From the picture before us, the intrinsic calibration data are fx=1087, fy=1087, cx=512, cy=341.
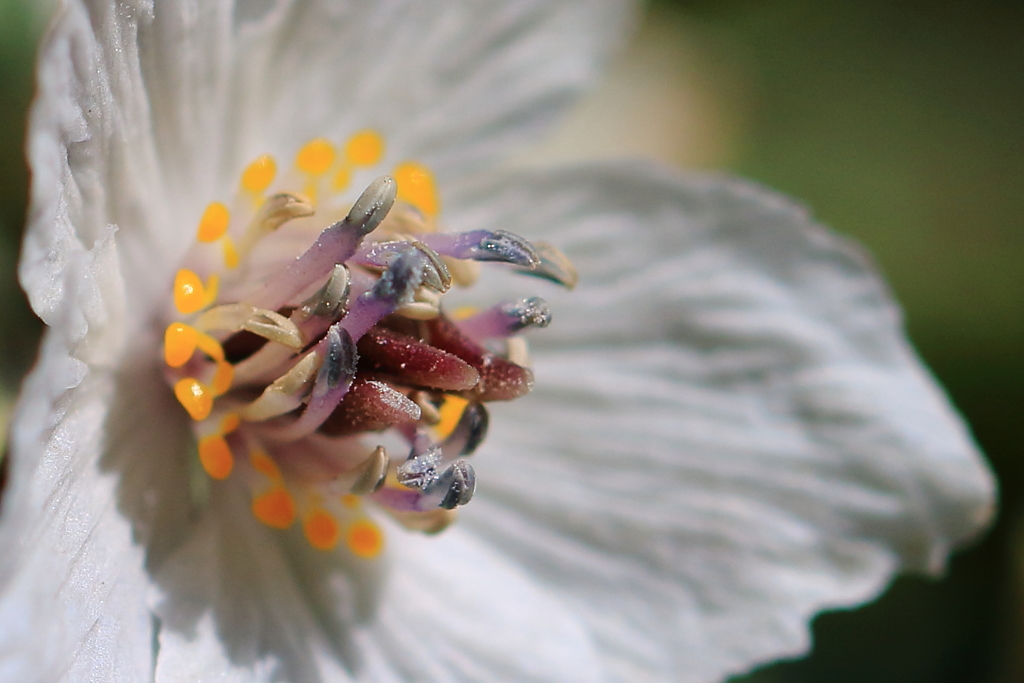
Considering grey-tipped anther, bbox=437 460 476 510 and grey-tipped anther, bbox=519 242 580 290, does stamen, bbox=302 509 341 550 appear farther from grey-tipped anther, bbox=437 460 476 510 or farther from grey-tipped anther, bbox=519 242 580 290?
grey-tipped anther, bbox=519 242 580 290

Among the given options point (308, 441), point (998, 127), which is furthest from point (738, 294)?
point (998, 127)

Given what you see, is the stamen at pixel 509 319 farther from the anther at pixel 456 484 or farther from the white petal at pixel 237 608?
the white petal at pixel 237 608

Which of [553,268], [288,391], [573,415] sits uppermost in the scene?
[553,268]

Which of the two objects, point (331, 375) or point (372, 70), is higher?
point (372, 70)

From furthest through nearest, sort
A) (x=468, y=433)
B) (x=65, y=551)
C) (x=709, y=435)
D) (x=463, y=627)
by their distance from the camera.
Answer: (x=709, y=435), (x=463, y=627), (x=468, y=433), (x=65, y=551)

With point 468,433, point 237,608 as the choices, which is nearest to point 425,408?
point 468,433

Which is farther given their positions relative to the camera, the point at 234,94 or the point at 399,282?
the point at 234,94

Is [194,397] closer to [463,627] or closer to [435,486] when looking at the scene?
[435,486]

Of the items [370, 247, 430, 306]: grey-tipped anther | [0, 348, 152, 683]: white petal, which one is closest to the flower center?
[370, 247, 430, 306]: grey-tipped anther
